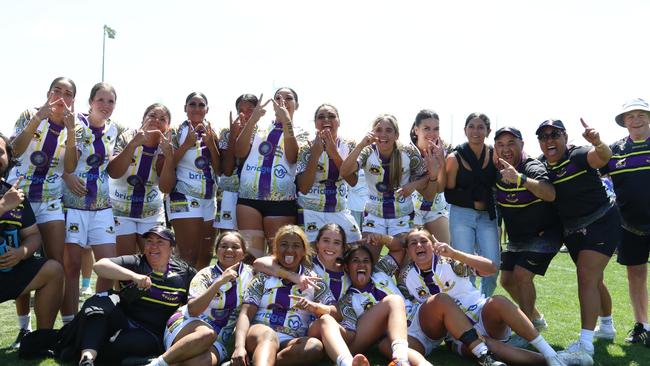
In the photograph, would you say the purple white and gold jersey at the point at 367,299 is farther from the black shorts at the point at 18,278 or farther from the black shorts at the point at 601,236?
the black shorts at the point at 18,278

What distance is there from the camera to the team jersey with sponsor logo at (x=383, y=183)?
6570 mm

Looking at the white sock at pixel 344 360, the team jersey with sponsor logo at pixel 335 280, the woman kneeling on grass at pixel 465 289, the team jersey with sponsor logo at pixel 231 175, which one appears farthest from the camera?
the team jersey with sponsor logo at pixel 231 175

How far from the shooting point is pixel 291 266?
18.3ft

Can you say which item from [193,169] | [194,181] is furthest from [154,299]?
[193,169]

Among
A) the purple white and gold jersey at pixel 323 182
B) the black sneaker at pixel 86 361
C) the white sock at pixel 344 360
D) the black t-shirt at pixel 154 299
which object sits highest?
the purple white and gold jersey at pixel 323 182

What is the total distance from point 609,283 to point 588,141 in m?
7.51

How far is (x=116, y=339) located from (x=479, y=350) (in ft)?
10.0

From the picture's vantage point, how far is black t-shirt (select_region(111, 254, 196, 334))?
538 cm

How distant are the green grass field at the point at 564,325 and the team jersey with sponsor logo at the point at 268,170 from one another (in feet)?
6.66

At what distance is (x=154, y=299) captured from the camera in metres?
5.39

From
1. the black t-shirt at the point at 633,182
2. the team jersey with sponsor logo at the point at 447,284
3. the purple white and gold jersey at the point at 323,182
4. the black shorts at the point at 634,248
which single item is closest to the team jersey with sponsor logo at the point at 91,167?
the purple white and gold jersey at the point at 323,182

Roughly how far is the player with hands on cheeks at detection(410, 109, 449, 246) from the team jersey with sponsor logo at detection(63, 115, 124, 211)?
3462mm

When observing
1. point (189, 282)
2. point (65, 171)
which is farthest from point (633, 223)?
point (65, 171)

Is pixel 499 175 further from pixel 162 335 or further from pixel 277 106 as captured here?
pixel 162 335
